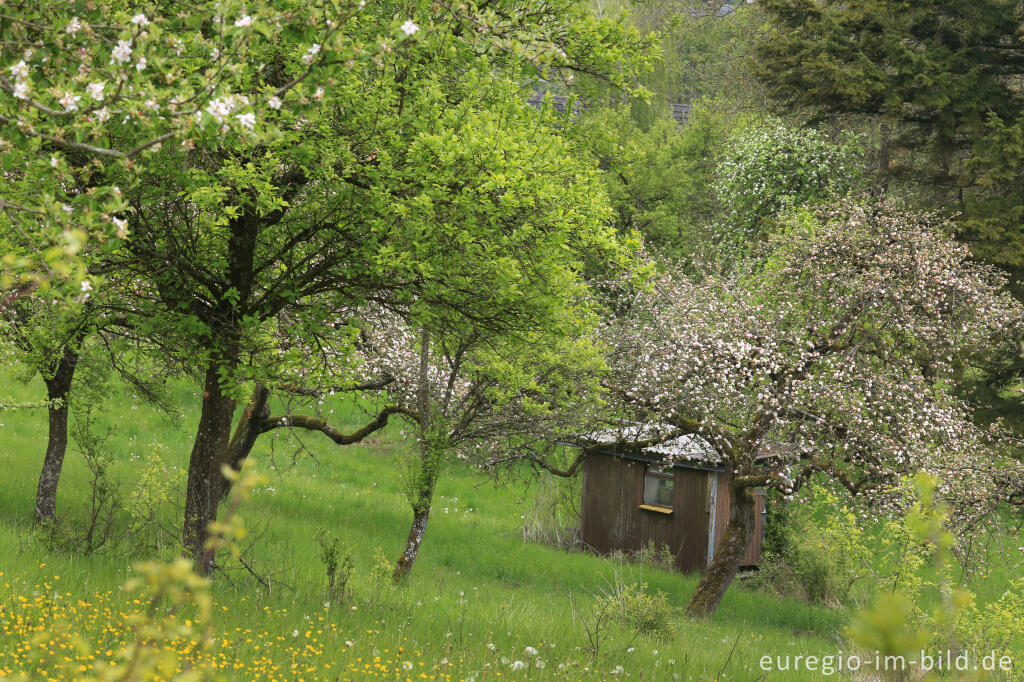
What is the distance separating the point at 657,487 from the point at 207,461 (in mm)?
13348

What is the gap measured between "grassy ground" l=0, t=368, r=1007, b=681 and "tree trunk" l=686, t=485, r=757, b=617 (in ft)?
2.20

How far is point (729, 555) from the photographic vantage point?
1522 cm

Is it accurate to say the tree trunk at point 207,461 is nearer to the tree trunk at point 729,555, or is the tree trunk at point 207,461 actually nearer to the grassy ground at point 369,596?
the grassy ground at point 369,596

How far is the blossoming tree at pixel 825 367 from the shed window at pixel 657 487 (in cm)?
559

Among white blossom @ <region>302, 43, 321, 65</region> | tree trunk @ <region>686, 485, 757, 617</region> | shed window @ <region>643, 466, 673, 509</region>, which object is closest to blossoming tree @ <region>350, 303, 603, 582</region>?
tree trunk @ <region>686, 485, 757, 617</region>

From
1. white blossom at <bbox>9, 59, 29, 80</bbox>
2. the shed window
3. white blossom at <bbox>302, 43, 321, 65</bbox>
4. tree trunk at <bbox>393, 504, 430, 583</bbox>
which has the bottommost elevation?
tree trunk at <bbox>393, 504, 430, 583</bbox>

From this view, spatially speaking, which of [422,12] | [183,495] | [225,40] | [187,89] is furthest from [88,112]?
[183,495]

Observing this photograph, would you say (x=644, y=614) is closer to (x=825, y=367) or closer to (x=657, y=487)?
(x=825, y=367)

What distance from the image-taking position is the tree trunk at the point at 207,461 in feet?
34.7

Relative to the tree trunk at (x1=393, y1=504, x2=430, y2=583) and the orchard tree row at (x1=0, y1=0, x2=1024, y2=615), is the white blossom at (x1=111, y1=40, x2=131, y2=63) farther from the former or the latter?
the tree trunk at (x1=393, y1=504, x2=430, y2=583)

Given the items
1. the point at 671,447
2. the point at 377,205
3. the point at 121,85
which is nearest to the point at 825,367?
the point at 671,447

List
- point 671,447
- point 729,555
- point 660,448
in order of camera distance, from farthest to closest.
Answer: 1. point 660,448
2. point 671,447
3. point 729,555

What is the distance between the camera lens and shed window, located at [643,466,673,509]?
21.2 meters

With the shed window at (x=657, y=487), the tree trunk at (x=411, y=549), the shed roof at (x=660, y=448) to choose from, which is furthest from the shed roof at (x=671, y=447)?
the tree trunk at (x=411, y=549)
